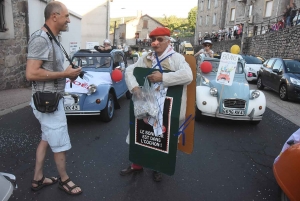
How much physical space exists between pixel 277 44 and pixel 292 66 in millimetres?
9774

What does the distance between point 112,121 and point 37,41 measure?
350cm

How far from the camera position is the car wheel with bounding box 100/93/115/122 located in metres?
5.31

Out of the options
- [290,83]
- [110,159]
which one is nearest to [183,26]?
A: [290,83]

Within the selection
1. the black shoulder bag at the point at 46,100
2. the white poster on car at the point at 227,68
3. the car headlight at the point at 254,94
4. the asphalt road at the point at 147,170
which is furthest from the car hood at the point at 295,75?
the black shoulder bag at the point at 46,100

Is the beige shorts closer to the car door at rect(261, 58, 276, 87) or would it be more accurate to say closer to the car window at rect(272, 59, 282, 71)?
the car window at rect(272, 59, 282, 71)

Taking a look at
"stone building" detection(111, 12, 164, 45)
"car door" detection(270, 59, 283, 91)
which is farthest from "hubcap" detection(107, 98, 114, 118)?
"stone building" detection(111, 12, 164, 45)

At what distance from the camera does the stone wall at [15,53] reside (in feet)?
27.0

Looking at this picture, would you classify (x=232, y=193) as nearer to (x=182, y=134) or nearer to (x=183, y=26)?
(x=182, y=134)

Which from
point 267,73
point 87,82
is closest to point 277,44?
point 267,73

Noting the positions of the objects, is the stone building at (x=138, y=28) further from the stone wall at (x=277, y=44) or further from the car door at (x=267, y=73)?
the car door at (x=267, y=73)

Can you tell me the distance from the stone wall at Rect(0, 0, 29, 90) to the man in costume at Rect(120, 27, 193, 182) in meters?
7.30

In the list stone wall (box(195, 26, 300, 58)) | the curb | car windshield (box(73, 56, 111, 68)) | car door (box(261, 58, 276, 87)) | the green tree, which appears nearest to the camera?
the curb

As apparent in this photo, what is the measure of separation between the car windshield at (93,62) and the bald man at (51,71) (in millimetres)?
4027

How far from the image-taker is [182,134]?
9.37 feet
